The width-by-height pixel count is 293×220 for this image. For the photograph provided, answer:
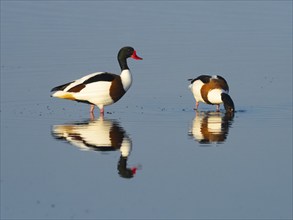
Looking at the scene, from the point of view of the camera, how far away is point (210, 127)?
45.9ft

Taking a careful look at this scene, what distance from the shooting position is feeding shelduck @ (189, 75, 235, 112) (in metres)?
15.4

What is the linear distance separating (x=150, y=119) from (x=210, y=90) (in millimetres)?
1490

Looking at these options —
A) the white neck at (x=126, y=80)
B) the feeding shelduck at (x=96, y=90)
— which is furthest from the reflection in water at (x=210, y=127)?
the feeding shelduck at (x=96, y=90)

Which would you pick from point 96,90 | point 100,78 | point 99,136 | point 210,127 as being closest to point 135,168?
point 99,136

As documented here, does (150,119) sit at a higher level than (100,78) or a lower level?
lower

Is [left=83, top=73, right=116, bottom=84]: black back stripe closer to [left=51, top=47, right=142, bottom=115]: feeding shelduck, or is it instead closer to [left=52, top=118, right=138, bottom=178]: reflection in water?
[left=51, top=47, right=142, bottom=115]: feeding shelduck

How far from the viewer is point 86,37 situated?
21.6m

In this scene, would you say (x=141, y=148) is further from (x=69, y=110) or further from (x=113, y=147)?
(x=69, y=110)

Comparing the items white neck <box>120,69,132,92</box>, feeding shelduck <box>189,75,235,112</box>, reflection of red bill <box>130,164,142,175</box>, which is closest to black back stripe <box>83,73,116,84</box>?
white neck <box>120,69,132,92</box>

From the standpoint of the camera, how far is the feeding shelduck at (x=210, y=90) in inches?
607

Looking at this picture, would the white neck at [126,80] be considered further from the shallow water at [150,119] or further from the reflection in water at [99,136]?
the reflection in water at [99,136]

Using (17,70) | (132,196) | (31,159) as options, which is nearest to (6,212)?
(132,196)

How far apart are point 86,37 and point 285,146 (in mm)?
9617

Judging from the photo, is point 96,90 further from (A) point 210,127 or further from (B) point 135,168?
(B) point 135,168
